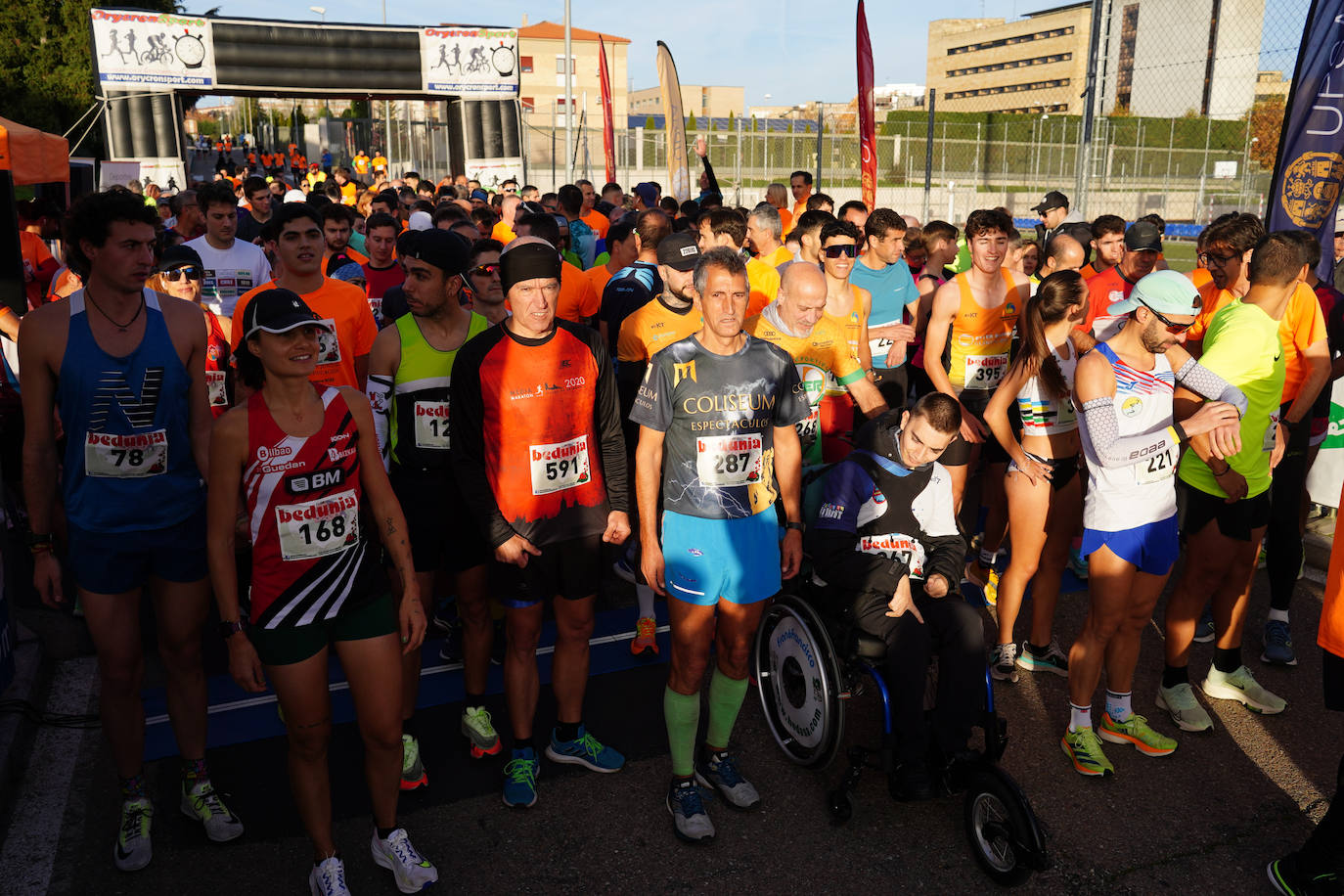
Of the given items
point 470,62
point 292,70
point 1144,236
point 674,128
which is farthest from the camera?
point 470,62

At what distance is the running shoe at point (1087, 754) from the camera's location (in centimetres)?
375

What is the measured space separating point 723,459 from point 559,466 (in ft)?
1.99

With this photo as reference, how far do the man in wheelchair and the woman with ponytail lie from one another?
70 centimetres

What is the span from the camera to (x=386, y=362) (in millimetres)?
3754

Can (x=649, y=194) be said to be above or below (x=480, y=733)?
above

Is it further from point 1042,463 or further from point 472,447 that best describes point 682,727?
point 1042,463

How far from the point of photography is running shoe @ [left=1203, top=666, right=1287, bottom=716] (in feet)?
13.9

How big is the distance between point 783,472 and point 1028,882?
1.61m

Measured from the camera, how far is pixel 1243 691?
4324 millimetres

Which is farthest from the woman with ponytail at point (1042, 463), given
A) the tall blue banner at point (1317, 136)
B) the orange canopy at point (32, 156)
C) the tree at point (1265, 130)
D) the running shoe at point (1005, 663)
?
the tree at point (1265, 130)

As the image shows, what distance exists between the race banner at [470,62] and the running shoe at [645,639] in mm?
22975

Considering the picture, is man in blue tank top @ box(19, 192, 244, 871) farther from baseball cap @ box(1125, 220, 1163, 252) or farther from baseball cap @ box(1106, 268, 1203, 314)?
baseball cap @ box(1125, 220, 1163, 252)

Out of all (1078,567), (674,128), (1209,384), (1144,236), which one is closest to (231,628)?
(1209,384)

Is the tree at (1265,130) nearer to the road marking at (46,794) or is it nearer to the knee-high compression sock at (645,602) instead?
the knee-high compression sock at (645,602)
